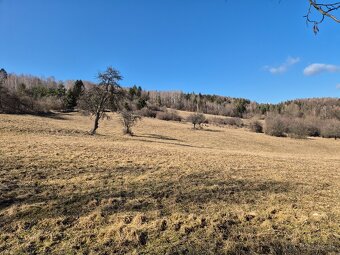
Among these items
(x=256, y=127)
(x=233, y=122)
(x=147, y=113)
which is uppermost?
(x=147, y=113)

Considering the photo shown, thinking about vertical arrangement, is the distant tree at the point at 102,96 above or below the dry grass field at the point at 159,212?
above

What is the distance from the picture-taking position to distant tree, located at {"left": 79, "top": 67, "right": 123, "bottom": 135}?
120 ft

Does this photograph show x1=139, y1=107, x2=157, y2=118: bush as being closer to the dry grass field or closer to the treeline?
the treeline

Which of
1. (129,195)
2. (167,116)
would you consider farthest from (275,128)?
(129,195)

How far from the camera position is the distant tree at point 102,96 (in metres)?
36.5

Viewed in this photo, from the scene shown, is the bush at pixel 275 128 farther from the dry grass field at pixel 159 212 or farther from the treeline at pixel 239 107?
the dry grass field at pixel 159 212

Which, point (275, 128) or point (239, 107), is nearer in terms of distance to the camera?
point (275, 128)

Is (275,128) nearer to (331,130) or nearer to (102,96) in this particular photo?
(331,130)

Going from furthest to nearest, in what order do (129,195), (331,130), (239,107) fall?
(239,107)
(331,130)
(129,195)

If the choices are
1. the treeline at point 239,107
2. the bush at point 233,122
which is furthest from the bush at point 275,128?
the treeline at point 239,107

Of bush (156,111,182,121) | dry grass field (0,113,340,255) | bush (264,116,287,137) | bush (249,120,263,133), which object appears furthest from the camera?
bush (156,111,182,121)

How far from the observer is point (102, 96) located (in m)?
37.1

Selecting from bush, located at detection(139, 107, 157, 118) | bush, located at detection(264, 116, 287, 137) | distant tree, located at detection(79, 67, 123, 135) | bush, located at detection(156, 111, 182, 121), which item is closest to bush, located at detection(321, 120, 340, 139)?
bush, located at detection(264, 116, 287, 137)

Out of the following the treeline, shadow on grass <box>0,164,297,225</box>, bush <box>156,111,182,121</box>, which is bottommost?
shadow on grass <box>0,164,297,225</box>
